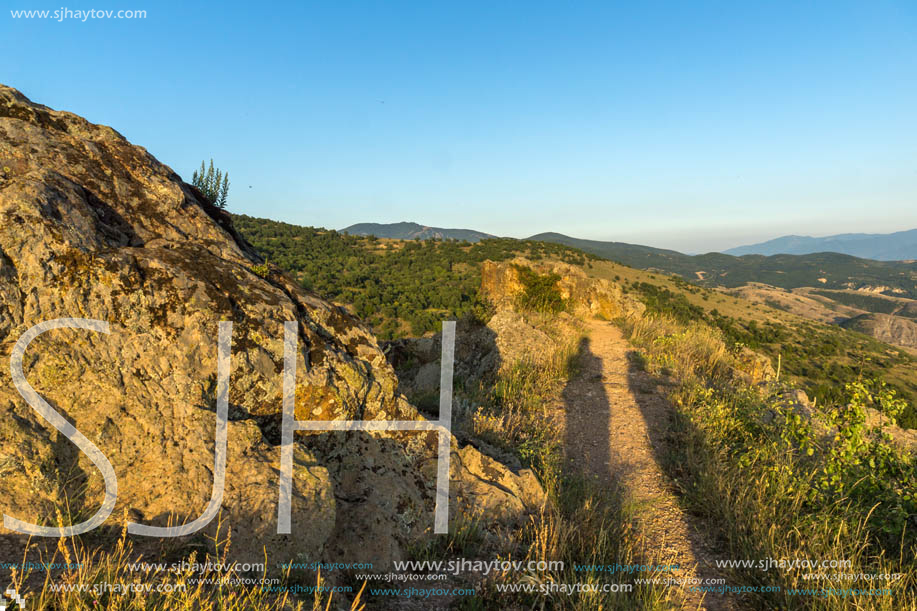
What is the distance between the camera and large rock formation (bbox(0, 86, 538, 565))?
2.55 metres

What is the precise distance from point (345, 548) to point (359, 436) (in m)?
0.82

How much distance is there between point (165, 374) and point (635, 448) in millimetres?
5683

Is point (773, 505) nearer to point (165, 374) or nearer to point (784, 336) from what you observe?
point (165, 374)

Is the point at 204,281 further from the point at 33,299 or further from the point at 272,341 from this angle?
the point at 33,299

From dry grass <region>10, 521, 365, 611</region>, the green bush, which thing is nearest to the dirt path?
dry grass <region>10, 521, 365, 611</region>

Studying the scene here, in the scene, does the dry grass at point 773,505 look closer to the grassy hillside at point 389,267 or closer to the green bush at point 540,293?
the green bush at point 540,293

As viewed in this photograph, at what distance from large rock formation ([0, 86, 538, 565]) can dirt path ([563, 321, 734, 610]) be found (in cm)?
148

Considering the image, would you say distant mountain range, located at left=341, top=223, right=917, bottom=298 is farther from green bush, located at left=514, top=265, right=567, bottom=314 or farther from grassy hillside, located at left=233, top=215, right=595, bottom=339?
green bush, located at left=514, top=265, right=567, bottom=314

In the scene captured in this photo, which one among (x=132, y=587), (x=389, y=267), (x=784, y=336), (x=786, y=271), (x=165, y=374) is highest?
(x=786, y=271)

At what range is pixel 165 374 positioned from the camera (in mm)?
2895

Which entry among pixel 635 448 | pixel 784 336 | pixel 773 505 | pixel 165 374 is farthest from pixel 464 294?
pixel 165 374

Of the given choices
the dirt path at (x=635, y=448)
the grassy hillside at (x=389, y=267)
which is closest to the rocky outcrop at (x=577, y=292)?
the dirt path at (x=635, y=448)

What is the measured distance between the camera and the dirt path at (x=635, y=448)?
3869 millimetres

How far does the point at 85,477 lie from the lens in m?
2.50
